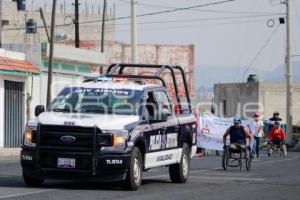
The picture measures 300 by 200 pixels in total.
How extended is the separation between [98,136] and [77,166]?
0.64 metres

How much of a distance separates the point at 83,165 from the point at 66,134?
0.63 meters

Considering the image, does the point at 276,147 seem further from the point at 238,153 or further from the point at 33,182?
the point at 33,182

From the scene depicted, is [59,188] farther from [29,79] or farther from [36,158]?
[29,79]

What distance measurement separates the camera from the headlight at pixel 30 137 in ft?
54.3

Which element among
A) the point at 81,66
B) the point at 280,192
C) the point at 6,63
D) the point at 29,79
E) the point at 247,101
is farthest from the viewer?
the point at 247,101

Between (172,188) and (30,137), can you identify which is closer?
(30,137)

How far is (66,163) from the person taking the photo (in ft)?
53.5

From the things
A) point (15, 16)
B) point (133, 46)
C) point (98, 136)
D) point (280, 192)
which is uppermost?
point (15, 16)

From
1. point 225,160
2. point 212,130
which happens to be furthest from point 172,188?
point 212,130

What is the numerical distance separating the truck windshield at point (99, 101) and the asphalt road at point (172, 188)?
146 cm

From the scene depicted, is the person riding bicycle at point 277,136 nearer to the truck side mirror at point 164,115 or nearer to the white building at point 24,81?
the white building at point 24,81

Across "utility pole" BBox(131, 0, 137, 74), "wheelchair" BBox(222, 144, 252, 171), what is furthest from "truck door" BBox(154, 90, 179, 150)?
"utility pole" BBox(131, 0, 137, 74)

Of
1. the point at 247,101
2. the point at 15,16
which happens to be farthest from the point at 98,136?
the point at 15,16

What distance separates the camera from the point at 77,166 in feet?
53.5
